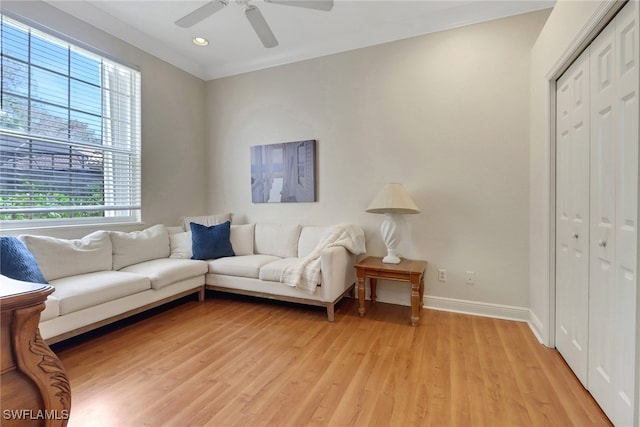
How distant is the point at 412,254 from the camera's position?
10.3 ft

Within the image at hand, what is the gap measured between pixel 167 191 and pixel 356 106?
2.63 meters

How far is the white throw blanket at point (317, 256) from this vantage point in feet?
9.08

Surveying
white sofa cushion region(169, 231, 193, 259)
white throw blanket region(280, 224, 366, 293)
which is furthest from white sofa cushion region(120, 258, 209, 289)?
white throw blanket region(280, 224, 366, 293)

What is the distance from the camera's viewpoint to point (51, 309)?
199 cm

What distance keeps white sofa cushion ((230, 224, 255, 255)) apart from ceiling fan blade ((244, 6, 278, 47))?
2.10 meters

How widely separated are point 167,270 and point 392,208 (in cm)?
226

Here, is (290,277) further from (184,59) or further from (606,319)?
(184,59)

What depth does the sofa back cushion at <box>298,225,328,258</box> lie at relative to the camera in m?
3.38

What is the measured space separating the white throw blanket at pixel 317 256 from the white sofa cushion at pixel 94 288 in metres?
1.30

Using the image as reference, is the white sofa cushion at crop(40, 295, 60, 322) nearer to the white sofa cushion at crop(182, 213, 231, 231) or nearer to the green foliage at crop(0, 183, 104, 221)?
the green foliage at crop(0, 183, 104, 221)

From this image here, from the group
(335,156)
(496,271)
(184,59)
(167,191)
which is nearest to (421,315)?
(496,271)

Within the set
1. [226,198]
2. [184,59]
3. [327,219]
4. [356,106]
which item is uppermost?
[184,59]

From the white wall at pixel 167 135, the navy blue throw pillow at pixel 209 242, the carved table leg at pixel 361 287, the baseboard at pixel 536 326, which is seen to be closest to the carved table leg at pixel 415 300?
the carved table leg at pixel 361 287

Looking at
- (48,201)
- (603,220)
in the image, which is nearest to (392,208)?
(603,220)
